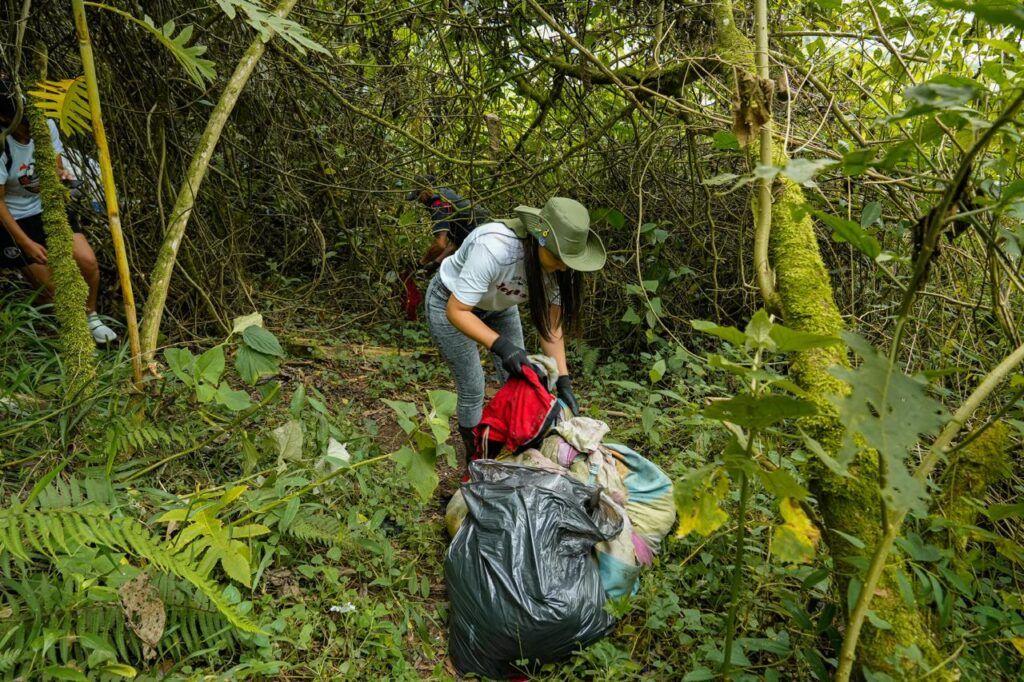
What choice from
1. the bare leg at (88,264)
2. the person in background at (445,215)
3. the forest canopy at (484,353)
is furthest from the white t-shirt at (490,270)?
the bare leg at (88,264)

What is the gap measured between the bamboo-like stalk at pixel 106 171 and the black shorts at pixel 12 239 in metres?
1.48

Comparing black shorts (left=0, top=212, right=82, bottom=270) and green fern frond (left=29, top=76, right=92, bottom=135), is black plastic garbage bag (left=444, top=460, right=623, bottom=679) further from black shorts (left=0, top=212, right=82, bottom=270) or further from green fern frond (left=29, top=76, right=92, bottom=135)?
black shorts (left=0, top=212, right=82, bottom=270)

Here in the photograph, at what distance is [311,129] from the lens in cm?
453

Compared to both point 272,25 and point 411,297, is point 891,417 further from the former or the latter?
point 411,297

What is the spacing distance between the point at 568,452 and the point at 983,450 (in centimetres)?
138

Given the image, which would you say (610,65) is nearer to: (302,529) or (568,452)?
(568,452)

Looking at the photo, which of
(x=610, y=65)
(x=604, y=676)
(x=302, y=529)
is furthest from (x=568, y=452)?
(x=610, y=65)

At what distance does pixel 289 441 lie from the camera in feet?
8.27

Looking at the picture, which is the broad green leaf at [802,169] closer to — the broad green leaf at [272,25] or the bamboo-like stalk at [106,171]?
the broad green leaf at [272,25]

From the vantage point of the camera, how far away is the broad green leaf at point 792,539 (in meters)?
1.46

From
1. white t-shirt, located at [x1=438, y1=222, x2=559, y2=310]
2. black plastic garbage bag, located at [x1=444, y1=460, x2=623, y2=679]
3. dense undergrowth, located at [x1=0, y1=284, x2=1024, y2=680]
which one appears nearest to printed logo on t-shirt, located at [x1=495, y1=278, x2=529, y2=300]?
white t-shirt, located at [x1=438, y1=222, x2=559, y2=310]

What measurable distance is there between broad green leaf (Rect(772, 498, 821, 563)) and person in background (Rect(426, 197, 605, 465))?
1431 millimetres

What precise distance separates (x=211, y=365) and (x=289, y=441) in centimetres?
42

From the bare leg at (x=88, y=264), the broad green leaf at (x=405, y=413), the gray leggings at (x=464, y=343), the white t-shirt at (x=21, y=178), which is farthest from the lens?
the bare leg at (x=88, y=264)
